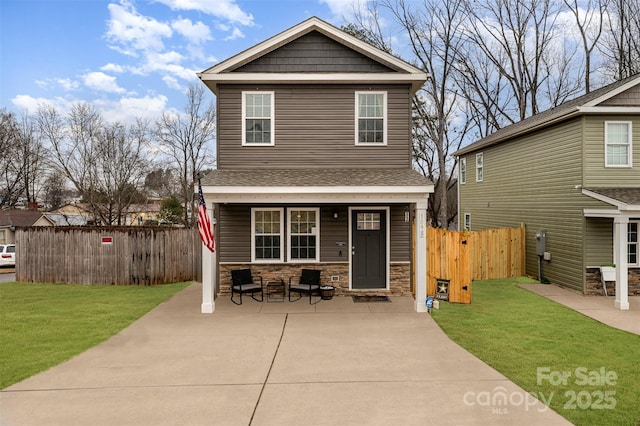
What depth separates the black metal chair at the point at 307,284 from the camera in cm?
1102

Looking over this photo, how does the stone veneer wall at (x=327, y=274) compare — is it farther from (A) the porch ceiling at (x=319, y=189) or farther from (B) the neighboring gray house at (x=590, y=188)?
(B) the neighboring gray house at (x=590, y=188)

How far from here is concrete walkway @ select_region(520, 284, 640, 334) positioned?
954cm

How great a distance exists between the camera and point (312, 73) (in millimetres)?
11719

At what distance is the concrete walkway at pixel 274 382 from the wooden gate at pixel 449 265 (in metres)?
2.50

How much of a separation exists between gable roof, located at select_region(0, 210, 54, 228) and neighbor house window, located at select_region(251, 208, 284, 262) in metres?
23.4

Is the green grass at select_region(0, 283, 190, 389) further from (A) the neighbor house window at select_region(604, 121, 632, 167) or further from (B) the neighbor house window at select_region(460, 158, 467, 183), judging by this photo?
(B) the neighbor house window at select_region(460, 158, 467, 183)

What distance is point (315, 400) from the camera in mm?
5281

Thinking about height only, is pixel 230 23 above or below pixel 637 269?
above

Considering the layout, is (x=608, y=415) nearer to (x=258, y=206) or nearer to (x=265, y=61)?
(x=258, y=206)

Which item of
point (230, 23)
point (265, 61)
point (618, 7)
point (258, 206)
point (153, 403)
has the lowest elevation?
point (153, 403)

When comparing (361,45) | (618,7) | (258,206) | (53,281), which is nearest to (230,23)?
(361,45)

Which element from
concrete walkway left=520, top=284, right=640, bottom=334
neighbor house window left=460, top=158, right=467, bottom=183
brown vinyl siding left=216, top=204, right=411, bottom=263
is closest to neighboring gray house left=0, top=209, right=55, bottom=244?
brown vinyl siding left=216, top=204, right=411, bottom=263

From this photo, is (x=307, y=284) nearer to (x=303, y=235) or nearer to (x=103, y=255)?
(x=303, y=235)

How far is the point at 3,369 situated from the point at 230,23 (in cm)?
1699
